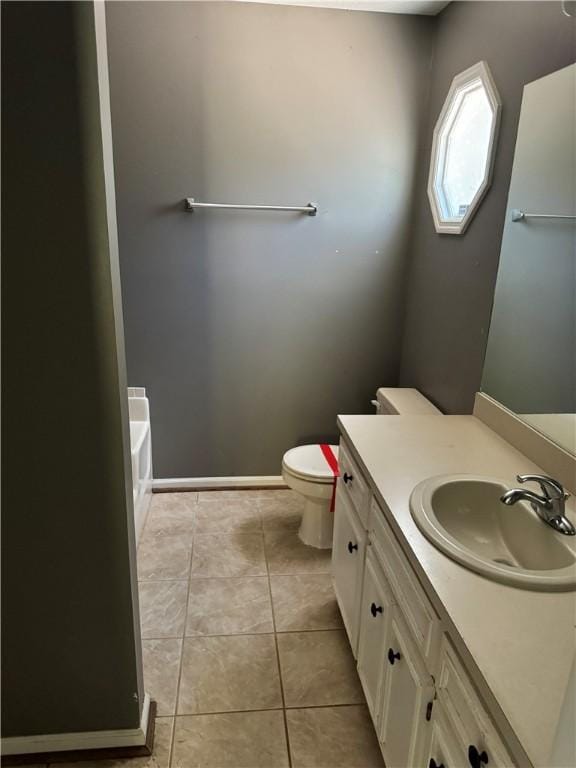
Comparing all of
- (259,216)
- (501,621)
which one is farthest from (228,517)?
(501,621)

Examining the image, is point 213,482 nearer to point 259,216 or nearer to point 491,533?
point 259,216

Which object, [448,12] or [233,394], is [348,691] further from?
[448,12]

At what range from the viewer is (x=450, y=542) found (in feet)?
3.64

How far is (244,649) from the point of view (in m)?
1.87

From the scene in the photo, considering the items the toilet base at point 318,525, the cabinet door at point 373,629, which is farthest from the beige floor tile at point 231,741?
the toilet base at point 318,525

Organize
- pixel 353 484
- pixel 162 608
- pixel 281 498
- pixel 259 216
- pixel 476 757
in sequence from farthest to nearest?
pixel 281 498 → pixel 259 216 → pixel 162 608 → pixel 353 484 → pixel 476 757

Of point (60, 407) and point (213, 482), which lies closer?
point (60, 407)

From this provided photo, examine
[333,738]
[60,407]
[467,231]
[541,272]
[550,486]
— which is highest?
[467,231]

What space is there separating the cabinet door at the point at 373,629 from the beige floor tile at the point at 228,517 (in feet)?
3.64

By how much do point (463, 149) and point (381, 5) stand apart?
30.3 inches

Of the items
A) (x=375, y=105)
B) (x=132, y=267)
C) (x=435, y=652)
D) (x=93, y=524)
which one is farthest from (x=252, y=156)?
(x=435, y=652)

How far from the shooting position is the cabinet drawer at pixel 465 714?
0.79 meters

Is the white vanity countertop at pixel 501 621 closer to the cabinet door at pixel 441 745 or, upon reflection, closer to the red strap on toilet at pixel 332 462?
the cabinet door at pixel 441 745

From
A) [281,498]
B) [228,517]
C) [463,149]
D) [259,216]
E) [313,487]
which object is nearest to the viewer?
[463,149]
